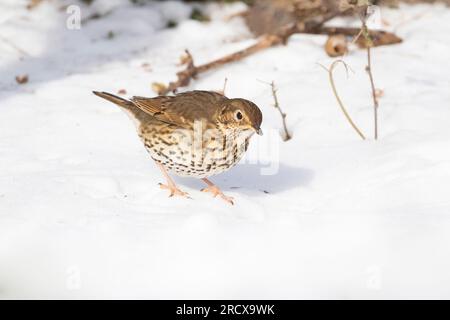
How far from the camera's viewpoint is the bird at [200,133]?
5.04m

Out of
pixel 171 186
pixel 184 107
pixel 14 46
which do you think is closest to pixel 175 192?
pixel 171 186

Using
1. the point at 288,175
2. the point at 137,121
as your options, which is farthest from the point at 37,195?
the point at 288,175

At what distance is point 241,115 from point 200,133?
0.36 metres

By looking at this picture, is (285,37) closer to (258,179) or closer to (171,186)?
(258,179)

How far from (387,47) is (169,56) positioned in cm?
252

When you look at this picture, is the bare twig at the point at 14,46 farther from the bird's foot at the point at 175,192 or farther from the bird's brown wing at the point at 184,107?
the bird's foot at the point at 175,192

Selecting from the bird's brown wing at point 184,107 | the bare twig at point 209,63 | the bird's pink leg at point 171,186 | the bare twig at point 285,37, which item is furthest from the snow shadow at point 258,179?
the bare twig at point 285,37

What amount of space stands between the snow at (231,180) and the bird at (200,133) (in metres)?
0.31

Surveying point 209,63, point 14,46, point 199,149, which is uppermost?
point 199,149

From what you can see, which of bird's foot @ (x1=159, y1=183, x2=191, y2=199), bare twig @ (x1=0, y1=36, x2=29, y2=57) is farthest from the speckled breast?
bare twig @ (x1=0, y1=36, x2=29, y2=57)

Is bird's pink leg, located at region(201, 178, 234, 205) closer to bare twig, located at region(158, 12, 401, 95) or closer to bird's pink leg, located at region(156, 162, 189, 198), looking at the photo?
bird's pink leg, located at region(156, 162, 189, 198)

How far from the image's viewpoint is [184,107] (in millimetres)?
5383

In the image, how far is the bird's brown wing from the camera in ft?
17.2
